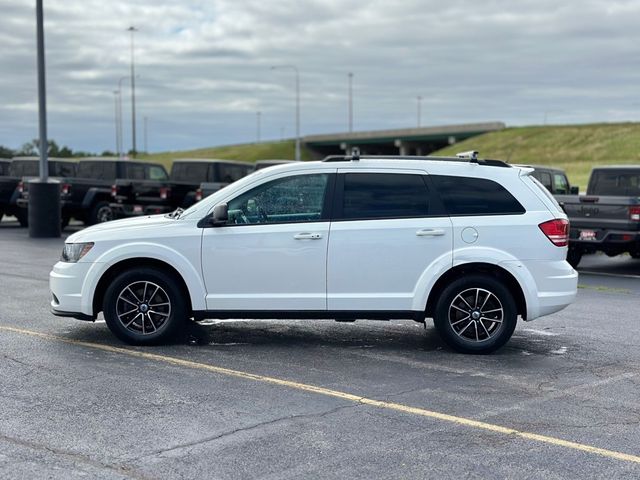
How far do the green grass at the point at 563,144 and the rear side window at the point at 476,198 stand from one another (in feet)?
227

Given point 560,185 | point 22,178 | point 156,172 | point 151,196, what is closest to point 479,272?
point 560,185

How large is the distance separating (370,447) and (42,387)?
275 centimetres

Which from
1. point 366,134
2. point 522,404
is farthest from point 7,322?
point 366,134

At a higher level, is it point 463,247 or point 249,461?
point 463,247

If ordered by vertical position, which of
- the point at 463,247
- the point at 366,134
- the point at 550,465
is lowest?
the point at 550,465

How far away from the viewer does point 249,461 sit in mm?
5074

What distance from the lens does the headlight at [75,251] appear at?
823cm

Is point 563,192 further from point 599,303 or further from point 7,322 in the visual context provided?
point 7,322

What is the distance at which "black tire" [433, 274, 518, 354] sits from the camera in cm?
802

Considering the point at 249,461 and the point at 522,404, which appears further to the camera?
the point at 522,404

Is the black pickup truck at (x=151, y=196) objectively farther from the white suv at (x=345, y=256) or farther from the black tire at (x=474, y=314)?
the black tire at (x=474, y=314)

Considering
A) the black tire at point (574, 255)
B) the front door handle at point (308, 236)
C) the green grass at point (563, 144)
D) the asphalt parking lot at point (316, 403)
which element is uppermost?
the green grass at point (563, 144)

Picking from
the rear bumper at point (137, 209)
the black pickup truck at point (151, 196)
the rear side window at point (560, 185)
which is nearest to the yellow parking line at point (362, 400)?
the rear side window at point (560, 185)

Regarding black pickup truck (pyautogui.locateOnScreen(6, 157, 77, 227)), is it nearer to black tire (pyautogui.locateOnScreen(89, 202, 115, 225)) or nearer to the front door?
black tire (pyautogui.locateOnScreen(89, 202, 115, 225))
